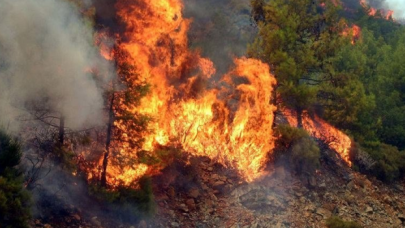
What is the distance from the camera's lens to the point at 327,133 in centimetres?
1964

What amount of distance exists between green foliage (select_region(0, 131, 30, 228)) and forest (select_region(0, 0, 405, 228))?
0.13 ft

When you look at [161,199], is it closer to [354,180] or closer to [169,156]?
[169,156]

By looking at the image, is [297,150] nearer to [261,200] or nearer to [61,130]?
[261,200]

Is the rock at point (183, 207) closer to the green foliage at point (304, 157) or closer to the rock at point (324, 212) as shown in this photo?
the rock at point (324, 212)

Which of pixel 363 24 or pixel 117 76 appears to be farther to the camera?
pixel 363 24

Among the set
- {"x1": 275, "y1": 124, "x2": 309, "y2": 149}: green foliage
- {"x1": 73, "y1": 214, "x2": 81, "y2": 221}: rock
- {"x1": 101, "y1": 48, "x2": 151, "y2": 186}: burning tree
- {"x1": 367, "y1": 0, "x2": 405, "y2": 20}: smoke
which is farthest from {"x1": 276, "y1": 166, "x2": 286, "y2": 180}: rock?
{"x1": 367, "y1": 0, "x2": 405, "y2": 20}: smoke

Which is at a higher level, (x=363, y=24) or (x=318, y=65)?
(x=363, y=24)

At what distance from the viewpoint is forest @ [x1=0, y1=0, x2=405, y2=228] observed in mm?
11328

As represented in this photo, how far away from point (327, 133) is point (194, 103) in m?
7.52

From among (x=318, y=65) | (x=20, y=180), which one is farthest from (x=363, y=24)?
(x=20, y=180)

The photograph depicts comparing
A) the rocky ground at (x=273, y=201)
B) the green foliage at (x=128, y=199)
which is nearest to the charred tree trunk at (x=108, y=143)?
the green foliage at (x=128, y=199)

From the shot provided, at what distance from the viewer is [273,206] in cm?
1434

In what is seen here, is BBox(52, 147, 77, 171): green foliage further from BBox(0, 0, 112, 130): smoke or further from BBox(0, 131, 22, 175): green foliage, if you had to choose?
BBox(0, 131, 22, 175): green foliage

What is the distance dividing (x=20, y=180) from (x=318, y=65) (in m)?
14.1
